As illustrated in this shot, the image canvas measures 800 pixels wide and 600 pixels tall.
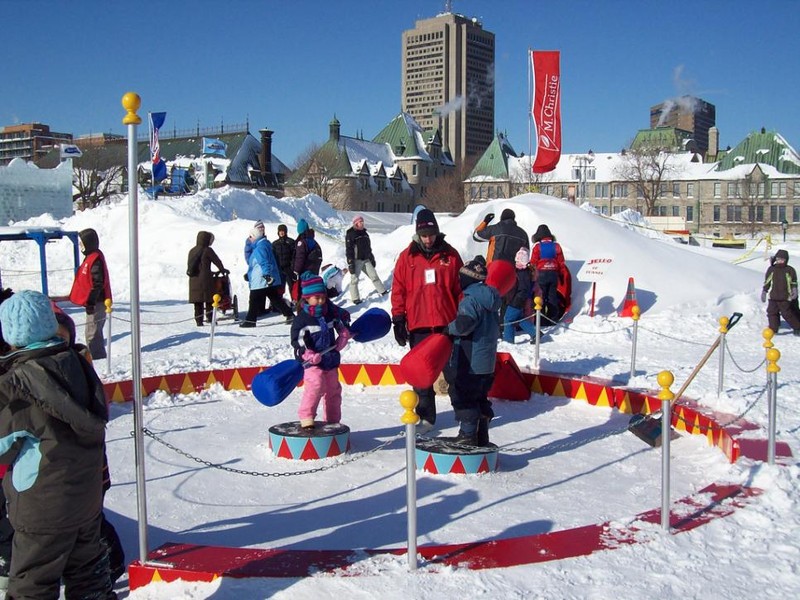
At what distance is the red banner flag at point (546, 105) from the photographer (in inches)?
761

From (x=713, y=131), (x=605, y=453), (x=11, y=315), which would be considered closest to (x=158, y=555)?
(x=11, y=315)

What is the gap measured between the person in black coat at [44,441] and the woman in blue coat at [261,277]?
11054 millimetres

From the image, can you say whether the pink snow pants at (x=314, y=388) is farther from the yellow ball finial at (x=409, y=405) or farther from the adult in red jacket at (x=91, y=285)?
the adult in red jacket at (x=91, y=285)

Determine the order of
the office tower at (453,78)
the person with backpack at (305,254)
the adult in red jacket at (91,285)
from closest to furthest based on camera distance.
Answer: the adult in red jacket at (91,285) < the person with backpack at (305,254) < the office tower at (453,78)

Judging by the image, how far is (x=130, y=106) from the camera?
4.11m

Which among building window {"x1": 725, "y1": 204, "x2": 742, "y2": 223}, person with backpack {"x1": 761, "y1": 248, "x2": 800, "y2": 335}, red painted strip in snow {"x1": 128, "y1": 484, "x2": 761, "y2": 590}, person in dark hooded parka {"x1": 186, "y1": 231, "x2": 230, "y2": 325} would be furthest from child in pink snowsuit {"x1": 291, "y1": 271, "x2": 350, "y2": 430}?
building window {"x1": 725, "y1": 204, "x2": 742, "y2": 223}

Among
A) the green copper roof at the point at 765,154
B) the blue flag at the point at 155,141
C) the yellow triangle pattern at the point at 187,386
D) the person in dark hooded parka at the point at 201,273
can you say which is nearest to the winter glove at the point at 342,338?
the yellow triangle pattern at the point at 187,386

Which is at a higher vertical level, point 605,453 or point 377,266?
point 377,266

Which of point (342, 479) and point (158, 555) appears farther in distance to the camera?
point (342, 479)

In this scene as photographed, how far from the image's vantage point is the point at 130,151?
13.8ft

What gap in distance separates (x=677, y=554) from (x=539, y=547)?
0.77m

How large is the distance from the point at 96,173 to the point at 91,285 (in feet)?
206

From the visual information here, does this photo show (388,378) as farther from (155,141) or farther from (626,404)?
(155,141)

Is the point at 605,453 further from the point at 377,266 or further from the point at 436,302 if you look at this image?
the point at 377,266
